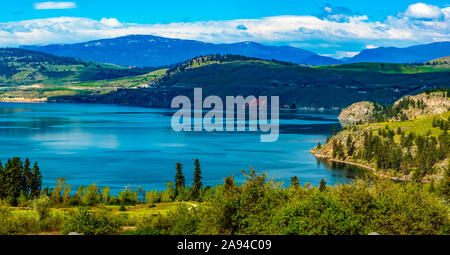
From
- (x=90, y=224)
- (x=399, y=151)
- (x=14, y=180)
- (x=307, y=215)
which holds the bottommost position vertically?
(x=14, y=180)

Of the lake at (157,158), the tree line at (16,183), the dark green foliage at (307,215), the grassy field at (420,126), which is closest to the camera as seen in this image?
the dark green foliage at (307,215)

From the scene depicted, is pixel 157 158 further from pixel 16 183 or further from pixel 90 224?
pixel 90 224

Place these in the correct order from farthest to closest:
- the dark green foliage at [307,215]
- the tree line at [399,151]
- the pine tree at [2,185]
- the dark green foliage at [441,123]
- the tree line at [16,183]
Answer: the dark green foliage at [441,123], the tree line at [399,151], the tree line at [16,183], the pine tree at [2,185], the dark green foliage at [307,215]

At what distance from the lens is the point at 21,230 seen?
170ft

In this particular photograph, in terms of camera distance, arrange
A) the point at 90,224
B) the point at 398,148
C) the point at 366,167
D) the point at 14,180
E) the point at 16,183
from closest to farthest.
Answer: the point at 90,224 → the point at 16,183 → the point at 14,180 → the point at 398,148 → the point at 366,167

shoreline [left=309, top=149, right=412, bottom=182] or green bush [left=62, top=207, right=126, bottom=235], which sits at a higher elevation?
green bush [left=62, top=207, right=126, bottom=235]

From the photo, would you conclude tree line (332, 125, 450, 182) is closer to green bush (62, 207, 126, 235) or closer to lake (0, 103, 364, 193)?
lake (0, 103, 364, 193)

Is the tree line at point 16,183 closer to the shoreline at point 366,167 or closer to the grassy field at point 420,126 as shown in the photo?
the shoreline at point 366,167

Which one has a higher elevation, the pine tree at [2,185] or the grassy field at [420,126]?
the grassy field at [420,126]

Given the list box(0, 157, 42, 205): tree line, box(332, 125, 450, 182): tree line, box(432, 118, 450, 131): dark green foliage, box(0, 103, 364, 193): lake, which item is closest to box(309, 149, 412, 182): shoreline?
box(332, 125, 450, 182): tree line

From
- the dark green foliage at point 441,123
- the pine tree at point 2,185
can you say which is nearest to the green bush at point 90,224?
the pine tree at point 2,185

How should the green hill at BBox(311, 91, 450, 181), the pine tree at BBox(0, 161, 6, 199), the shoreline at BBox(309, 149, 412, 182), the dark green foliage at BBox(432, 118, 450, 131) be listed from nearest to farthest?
the pine tree at BBox(0, 161, 6, 199) < the shoreline at BBox(309, 149, 412, 182) < the green hill at BBox(311, 91, 450, 181) < the dark green foliage at BBox(432, 118, 450, 131)

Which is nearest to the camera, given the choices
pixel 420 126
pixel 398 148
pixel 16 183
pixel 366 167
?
pixel 16 183

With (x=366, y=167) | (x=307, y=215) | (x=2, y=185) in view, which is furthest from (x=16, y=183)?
(x=366, y=167)
